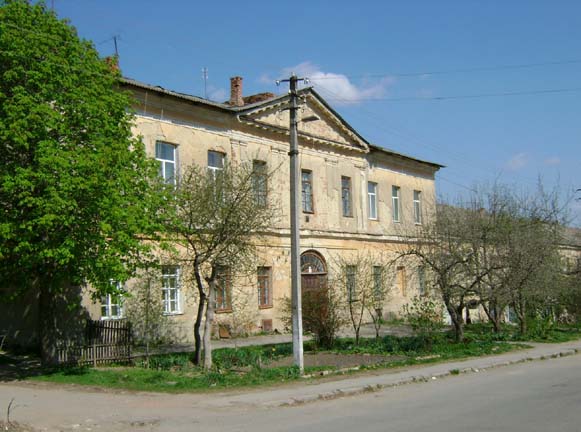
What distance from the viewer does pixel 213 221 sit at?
16.5 m

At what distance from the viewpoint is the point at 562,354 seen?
19.8 meters

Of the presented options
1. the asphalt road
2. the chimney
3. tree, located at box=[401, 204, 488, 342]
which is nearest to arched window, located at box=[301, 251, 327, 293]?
tree, located at box=[401, 204, 488, 342]

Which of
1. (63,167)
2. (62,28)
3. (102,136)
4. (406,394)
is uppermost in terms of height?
(62,28)

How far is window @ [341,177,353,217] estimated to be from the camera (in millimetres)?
32719

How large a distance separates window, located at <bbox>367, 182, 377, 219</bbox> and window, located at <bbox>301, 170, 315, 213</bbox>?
4926mm

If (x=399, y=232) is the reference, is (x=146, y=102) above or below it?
above

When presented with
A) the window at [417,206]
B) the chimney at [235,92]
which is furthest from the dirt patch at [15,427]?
the window at [417,206]

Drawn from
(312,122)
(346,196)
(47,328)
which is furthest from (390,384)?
(346,196)

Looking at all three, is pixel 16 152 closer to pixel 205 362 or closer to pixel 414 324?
pixel 205 362

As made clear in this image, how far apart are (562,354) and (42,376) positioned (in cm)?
1496

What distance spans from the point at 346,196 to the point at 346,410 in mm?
22827

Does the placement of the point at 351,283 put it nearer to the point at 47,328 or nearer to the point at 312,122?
the point at 47,328

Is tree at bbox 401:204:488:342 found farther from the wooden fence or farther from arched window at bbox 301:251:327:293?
the wooden fence

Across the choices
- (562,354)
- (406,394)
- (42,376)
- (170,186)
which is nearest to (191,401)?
(406,394)
